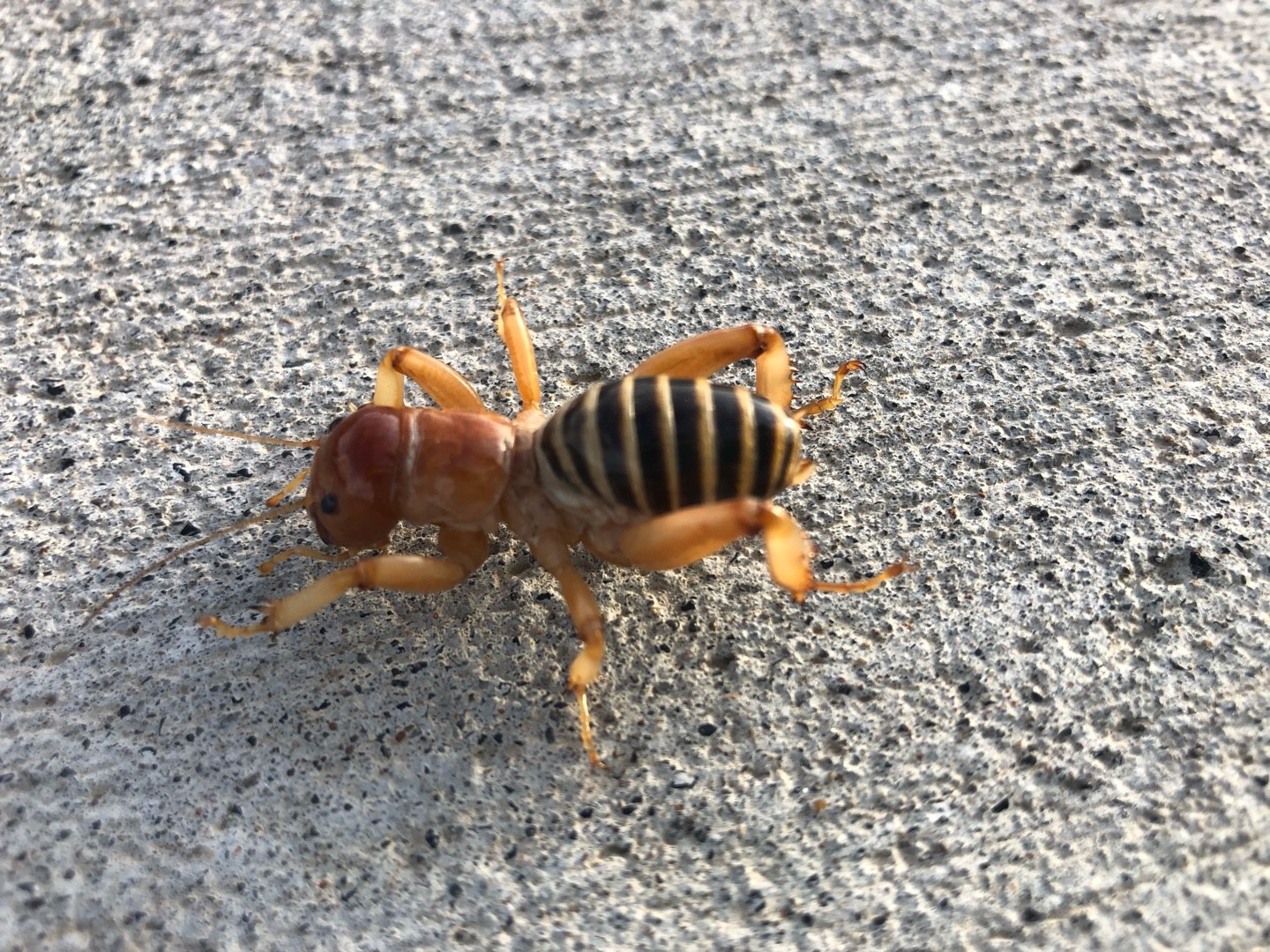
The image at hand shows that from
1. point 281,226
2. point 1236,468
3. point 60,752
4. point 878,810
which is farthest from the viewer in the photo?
point 281,226

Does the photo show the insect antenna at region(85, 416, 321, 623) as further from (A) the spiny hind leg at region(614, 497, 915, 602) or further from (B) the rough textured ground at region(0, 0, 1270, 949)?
(A) the spiny hind leg at region(614, 497, 915, 602)

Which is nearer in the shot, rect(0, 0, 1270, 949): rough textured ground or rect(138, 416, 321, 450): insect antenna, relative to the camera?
rect(0, 0, 1270, 949): rough textured ground

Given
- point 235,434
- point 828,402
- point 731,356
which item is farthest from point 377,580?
point 828,402

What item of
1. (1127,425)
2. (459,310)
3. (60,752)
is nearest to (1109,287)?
(1127,425)

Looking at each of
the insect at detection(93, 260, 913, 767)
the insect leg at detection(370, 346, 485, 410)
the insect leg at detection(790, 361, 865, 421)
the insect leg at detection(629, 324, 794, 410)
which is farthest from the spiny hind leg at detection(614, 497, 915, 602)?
the insect leg at detection(370, 346, 485, 410)

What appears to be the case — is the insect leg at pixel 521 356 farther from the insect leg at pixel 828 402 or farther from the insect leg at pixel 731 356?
the insect leg at pixel 828 402

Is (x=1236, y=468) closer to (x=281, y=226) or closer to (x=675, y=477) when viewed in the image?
(x=675, y=477)

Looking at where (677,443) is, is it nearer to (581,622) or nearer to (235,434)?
(581,622)
